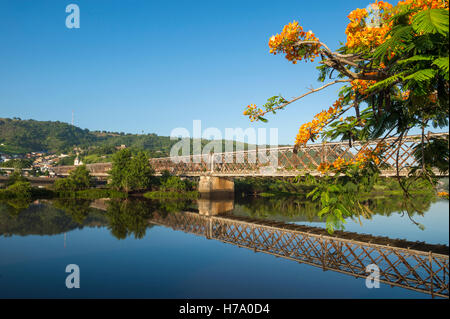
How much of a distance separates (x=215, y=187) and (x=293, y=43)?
55.5 metres

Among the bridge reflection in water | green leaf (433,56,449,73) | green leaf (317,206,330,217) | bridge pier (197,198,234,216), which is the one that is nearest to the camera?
green leaf (433,56,449,73)

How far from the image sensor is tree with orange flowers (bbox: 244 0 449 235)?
441cm

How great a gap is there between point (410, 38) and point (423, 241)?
1816cm

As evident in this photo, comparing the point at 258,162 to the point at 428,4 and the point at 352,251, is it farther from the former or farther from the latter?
the point at 428,4

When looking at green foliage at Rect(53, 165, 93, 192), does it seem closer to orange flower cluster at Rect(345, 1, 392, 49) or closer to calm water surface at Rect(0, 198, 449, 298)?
calm water surface at Rect(0, 198, 449, 298)

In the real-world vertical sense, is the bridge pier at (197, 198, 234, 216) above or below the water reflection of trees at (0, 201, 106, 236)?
below

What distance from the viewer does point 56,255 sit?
15805mm

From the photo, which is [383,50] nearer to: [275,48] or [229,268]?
[275,48]

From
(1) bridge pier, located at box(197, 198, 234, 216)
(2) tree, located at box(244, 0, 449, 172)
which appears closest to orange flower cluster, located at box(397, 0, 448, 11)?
(2) tree, located at box(244, 0, 449, 172)
